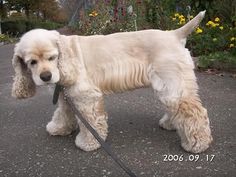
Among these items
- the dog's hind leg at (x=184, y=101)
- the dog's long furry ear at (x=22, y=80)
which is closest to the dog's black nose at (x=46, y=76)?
the dog's long furry ear at (x=22, y=80)

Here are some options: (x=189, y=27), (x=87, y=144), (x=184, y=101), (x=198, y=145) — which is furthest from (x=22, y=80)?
(x=198, y=145)

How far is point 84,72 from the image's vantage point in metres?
3.85

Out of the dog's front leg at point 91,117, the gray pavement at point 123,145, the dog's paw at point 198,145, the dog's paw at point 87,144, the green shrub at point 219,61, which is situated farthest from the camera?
the green shrub at point 219,61

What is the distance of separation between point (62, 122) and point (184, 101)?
1.44 m

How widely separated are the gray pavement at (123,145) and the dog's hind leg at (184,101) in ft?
0.51

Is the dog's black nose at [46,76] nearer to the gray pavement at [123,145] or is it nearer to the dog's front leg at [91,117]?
the dog's front leg at [91,117]

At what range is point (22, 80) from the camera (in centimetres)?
391

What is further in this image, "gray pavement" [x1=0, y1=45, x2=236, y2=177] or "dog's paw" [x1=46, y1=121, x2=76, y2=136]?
"dog's paw" [x1=46, y1=121, x2=76, y2=136]

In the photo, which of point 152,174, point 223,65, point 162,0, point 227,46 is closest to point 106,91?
point 152,174

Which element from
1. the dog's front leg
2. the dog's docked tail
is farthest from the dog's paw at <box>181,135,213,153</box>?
the dog's docked tail

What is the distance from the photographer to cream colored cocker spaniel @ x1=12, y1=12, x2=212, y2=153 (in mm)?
3582

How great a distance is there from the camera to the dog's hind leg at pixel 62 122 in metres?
4.34

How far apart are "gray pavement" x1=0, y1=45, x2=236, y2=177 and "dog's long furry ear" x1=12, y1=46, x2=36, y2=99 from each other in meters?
0.47

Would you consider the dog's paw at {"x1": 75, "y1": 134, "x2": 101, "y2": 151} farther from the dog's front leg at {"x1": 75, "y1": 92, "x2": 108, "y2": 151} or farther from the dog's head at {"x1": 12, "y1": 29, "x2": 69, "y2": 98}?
the dog's head at {"x1": 12, "y1": 29, "x2": 69, "y2": 98}
